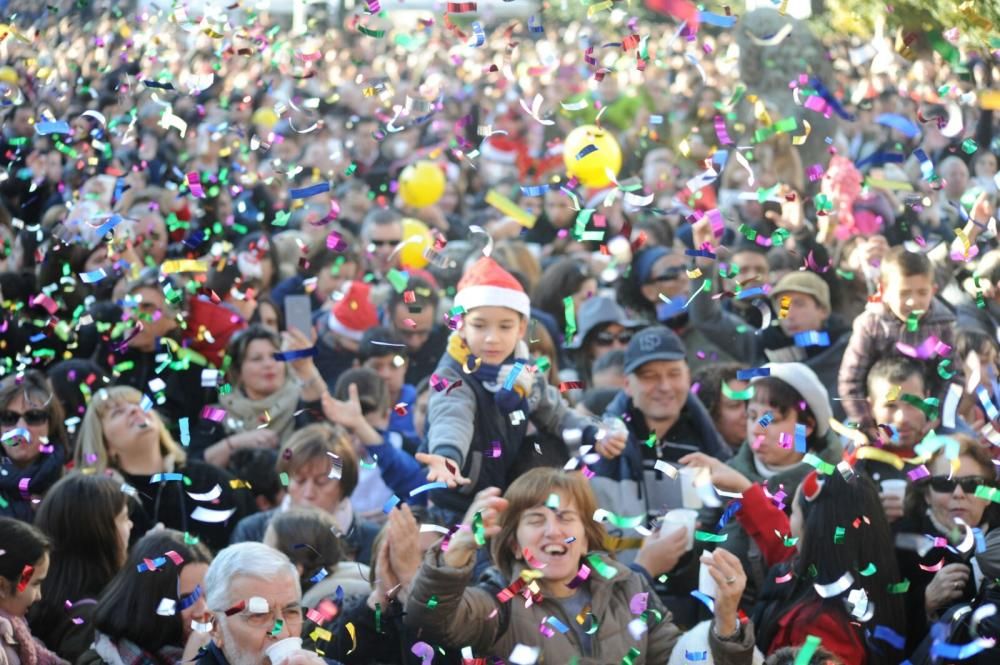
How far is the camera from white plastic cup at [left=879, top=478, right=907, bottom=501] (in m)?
6.15

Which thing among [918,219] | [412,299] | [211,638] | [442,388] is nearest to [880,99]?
[918,219]

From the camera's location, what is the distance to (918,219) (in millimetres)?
10180

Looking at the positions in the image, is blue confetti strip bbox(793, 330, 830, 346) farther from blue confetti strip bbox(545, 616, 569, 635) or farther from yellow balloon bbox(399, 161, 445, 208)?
yellow balloon bbox(399, 161, 445, 208)

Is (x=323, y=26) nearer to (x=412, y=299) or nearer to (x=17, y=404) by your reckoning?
(x=412, y=299)

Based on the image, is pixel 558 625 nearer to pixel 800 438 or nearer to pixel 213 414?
pixel 800 438

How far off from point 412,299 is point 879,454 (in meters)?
2.81

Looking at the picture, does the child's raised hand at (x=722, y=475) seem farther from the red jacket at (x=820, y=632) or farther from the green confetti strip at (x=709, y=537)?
the red jacket at (x=820, y=632)

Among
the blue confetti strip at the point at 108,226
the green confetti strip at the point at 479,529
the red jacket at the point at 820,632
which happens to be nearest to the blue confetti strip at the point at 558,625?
the green confetti strip at the point at 479,529

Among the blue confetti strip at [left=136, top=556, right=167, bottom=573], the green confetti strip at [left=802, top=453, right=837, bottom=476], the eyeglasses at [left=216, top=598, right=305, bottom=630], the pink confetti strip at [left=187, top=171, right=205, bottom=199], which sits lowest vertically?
the pink confetti strip at [left=187, top=171, right=205, bottom=199]

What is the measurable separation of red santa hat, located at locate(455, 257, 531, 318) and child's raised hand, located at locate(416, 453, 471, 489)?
2.43 feet

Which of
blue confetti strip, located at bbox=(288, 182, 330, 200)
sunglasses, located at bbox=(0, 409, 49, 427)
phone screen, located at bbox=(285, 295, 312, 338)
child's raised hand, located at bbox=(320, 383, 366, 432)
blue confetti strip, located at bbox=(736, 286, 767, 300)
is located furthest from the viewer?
phone screen, located at bbox=(285, 295, 312, 338)

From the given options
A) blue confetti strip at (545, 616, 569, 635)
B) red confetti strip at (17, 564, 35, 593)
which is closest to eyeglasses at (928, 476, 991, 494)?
blue confetti strip at (545, 616, 569, 635)

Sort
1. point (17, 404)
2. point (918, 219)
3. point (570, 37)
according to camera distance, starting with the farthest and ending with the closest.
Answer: point (570, 37), point (918, 219), point (17, 404)

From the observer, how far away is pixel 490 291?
655 cm
